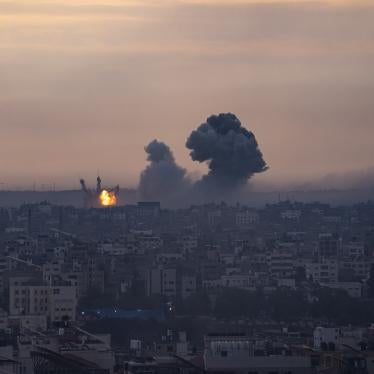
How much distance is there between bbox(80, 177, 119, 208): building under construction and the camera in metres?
161

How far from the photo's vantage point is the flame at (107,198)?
527 feet

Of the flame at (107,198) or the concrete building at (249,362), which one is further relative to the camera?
the flame at (107,198)

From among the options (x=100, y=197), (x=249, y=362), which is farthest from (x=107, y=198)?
(x=249, y=362)

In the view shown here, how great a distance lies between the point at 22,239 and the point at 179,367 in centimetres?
7041

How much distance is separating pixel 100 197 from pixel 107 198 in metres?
1.56

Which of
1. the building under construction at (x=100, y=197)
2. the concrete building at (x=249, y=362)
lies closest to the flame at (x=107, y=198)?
the building under construction at (x=100, y=197)

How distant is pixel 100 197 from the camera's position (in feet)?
535

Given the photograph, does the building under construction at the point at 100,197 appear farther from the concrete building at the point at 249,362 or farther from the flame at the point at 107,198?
the concrete building at the point at 249,362

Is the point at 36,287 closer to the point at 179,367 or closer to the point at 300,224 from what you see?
the point at 179,367

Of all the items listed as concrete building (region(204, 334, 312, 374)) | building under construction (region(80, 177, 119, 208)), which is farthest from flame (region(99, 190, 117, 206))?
concrete building (region(204, 334, 312, 374))

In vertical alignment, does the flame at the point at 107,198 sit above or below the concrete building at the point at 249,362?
above

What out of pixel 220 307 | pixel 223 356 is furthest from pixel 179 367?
pixel 220 307

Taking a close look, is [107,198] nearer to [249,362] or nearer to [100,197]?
[100,197]

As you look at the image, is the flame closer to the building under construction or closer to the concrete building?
the building under construction
